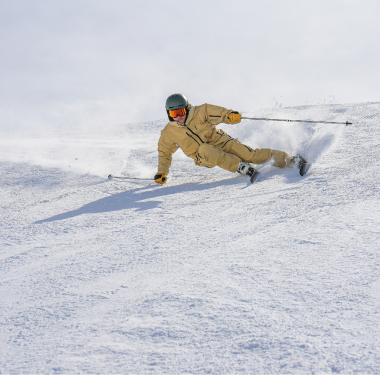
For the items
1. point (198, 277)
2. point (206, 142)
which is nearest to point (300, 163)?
point (206, 142)

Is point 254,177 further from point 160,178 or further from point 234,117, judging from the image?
point 160,178

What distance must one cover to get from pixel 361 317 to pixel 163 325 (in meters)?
0.83

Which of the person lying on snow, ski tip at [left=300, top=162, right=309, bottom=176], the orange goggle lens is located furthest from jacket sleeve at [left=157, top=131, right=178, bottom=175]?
ski tip at [left=300, top=162, right=309, bottom=176]

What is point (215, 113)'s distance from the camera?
14.8ft

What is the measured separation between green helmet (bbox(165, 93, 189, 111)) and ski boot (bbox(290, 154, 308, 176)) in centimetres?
150

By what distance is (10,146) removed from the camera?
7.55 m

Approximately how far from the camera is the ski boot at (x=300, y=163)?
4.18 metres

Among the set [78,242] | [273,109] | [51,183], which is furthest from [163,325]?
[273,109]

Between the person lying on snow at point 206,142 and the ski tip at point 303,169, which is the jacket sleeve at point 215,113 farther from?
the ski tip at point 303,169

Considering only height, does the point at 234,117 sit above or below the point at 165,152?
above

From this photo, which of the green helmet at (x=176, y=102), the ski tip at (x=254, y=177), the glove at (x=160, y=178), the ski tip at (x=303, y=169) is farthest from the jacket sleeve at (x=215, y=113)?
the ski tip at (x=303, y=169)

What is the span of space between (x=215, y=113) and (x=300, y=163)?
1.20 meters

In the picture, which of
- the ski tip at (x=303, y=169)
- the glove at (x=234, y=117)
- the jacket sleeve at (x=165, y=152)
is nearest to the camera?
the ski tip at (x=303, y=169)

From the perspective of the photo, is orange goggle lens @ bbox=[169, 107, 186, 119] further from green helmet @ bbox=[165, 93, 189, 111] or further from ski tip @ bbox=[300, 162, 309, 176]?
ski tip @ bbox=[300, 162, 309, 176]
